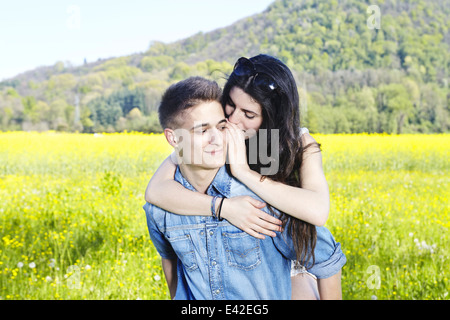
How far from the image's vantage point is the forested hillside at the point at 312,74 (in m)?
26.6

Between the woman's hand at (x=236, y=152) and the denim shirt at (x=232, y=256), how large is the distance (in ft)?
0.22

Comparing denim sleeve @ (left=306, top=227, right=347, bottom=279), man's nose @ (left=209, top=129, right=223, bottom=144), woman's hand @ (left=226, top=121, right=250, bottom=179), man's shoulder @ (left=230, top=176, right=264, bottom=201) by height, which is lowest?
denim sleeve @ (left=306, top=227, right=347, bottom=279)

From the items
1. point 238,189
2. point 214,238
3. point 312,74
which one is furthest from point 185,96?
point 312,74

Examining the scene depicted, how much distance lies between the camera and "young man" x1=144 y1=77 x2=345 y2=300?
164 centimetres

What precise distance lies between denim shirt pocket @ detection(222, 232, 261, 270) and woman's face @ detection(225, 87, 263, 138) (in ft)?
1.56

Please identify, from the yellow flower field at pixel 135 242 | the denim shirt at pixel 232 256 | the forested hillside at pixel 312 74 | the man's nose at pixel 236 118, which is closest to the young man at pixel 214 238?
the denim shirt at pixel 232 256

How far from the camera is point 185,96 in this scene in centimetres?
164

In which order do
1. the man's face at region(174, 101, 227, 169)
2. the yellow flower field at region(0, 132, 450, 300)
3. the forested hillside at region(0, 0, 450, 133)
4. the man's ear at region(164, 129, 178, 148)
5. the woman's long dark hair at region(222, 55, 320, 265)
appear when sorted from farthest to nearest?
the forested hillside at region(0, 0, 450, 133) → the yellow flower field at region(0, 132, 450, 300) → the woman's long dark hair at region(222, 55, 320, 265) → the man's ear at region(164, 129, 178, 148) → the man's face at region(174, 101, 227, 169)

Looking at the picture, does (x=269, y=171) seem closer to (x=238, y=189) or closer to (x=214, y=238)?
(x=238, y=189)

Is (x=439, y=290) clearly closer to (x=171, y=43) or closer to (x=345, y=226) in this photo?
(x=345, y=226)

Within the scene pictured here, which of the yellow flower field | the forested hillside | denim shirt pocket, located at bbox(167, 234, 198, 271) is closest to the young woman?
denim shirt pocket, located at bbox(167, 234, 198, 271)

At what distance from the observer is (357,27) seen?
48969 mm

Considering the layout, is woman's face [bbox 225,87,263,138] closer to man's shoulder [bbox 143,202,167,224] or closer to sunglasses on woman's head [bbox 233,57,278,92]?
sunglasses on woman's head [bbox 233,57,278,92]

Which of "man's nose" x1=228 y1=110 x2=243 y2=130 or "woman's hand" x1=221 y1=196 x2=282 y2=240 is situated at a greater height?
"man's nose" x1=228 y1=110 x2=243 y2=130
